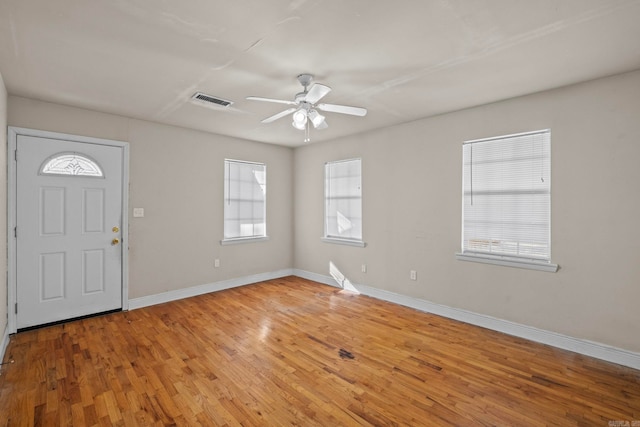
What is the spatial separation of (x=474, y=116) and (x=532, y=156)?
787mm

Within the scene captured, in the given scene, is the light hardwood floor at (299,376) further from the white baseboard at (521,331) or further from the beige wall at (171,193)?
the beige wall at (171,193)

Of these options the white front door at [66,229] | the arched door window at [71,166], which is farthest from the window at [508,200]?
the arched door window at [71,166]

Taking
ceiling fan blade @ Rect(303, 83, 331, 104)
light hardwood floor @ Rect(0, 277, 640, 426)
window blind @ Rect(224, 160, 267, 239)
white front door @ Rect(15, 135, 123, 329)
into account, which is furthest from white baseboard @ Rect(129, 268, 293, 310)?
ceiling fan blade @ Rect(303, 83, 331, 104)

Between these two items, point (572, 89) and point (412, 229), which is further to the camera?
point (412, 229)

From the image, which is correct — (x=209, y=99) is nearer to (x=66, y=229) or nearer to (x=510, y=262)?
(x=66, y=229)

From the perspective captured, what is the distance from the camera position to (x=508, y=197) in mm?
3404

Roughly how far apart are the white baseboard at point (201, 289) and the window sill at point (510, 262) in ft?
10.9

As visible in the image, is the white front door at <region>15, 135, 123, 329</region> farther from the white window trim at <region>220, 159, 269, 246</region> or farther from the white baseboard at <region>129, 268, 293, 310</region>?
the white window trim at <region>220, 159, 269, 246</region>

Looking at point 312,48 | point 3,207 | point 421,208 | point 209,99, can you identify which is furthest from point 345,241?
point 3,207

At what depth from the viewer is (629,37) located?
6.98ft

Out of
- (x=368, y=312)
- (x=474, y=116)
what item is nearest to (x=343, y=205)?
(x=368, y=312)

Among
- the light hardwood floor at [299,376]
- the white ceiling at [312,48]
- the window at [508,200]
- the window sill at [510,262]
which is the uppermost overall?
the white ceiling at [312,48]

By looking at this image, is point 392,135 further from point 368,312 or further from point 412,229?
point 368,312

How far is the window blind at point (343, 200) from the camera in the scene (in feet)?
16.3
